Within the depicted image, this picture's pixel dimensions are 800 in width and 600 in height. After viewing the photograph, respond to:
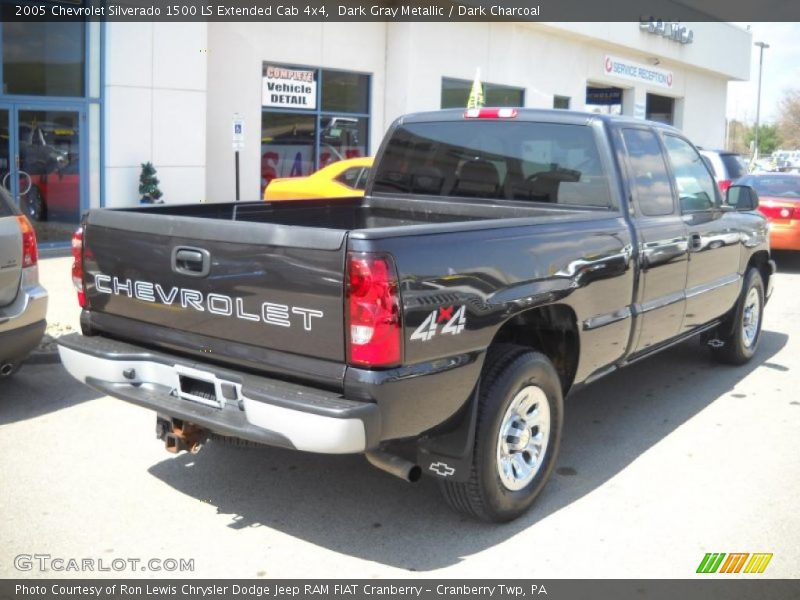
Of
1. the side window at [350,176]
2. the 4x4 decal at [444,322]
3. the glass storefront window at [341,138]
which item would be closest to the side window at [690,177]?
the 4x4 decal at [444,322]

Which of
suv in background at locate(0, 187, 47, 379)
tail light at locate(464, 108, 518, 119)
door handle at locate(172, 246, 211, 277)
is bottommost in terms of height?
suv in background at locate(0, 187, 47, 379)

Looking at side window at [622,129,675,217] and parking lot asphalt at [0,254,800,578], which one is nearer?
parking lot asphalt at [0,254,800,578]

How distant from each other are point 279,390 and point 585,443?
2.56 metres

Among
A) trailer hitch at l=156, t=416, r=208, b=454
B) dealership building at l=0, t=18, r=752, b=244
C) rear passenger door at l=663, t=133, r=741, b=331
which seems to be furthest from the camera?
dealership building at l=0, t=18, r=752, b=244

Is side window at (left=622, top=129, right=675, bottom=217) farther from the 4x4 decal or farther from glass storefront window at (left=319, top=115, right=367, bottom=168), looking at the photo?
glass storefront window at (left=319, top=115, right=367, bottom=168)

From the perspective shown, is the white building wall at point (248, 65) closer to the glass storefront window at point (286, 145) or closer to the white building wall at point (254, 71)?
the white building wall at point (254, 71)

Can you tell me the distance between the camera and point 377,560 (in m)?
3.87

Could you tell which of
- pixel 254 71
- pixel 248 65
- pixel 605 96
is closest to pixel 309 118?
pixel 254 71

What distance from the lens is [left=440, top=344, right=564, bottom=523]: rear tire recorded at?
3965 millimetres

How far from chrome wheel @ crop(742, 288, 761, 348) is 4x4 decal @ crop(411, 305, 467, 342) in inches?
167

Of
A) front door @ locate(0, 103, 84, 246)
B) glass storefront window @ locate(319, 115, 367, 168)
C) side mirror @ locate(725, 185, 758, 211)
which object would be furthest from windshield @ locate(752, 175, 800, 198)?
front door @ locate(0, 103, 84, 246)

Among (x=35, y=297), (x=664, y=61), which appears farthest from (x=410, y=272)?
(x=664, y=61)

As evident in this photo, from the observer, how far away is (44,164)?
42.0 ft

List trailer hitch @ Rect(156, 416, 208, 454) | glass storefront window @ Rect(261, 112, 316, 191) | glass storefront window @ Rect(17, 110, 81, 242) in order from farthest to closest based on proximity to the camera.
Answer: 1. glass storefront window @ Rect(261, 112, 316, 191)
2. glass storefront window @ Rect(17, 110, 81, 242)
3. trailer hitch @ Rect(156, 416, 208, 454)
